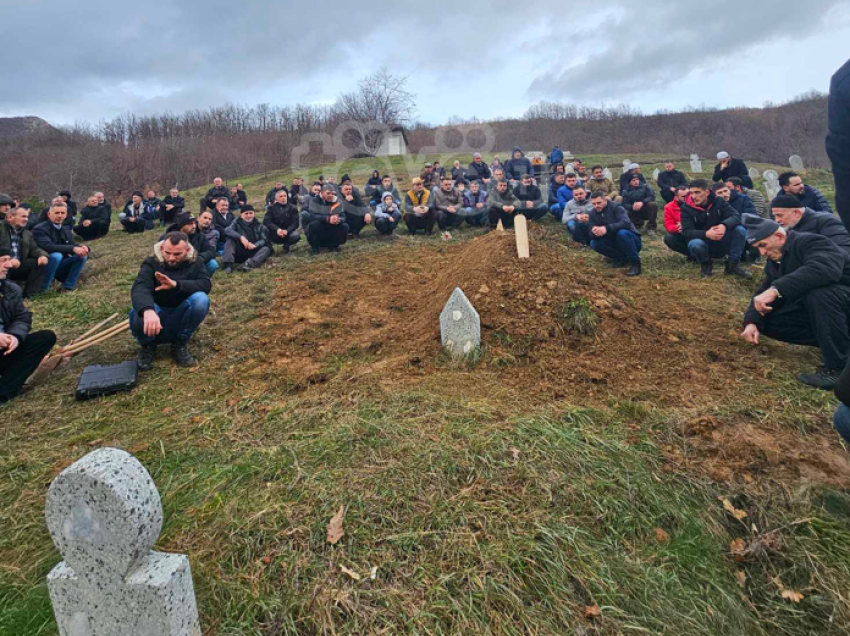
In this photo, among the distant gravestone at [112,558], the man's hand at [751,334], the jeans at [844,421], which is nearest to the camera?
the distant gravestone at [112,558]

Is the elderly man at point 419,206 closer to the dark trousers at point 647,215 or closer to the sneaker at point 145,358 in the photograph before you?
the dark trousers at point 647,215

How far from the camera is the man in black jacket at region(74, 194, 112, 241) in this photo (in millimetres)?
11016

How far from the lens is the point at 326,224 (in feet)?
28.7

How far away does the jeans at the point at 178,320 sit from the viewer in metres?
4.28

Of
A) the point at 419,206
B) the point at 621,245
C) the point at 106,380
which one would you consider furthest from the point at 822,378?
the point at 419,206

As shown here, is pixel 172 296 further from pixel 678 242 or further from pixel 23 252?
pixel 678 242

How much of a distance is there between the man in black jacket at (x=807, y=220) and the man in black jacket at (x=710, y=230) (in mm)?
1794

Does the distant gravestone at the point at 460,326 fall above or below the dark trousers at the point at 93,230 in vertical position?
below

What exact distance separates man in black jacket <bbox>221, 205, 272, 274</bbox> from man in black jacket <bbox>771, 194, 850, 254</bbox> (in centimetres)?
734

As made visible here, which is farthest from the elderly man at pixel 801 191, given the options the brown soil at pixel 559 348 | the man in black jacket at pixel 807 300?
the man in black jacket at pixel 807 300

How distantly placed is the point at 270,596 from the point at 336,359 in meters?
2.52

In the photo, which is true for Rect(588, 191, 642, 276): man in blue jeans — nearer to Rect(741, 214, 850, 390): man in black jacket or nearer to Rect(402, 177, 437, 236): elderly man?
Rect(741, 214, 850, 390): man in black jacket

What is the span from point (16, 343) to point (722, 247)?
8302mm

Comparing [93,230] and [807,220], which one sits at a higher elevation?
[93,230]
